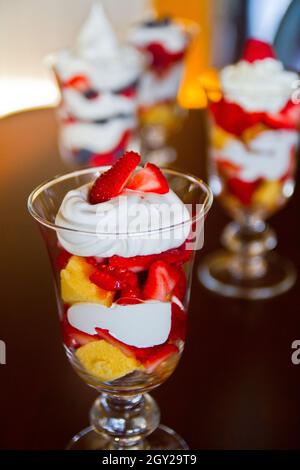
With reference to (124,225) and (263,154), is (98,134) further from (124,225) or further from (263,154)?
(124,225)

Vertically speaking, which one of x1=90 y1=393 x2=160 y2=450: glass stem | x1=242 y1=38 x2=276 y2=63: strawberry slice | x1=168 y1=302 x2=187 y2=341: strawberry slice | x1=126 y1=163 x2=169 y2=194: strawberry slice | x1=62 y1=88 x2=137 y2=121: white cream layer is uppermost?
x1=126 y1=163 x2=169 y2=194: strawberry slice

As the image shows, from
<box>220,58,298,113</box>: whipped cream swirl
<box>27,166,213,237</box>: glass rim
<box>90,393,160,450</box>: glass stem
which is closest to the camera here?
<box>27,166,213,237</box>: glass rim

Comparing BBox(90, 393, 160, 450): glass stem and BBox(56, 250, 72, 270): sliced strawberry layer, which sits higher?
BBox(56, 250, 72, 270): sliced strawberry layer

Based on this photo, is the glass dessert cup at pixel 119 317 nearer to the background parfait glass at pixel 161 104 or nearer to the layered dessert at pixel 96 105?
the layered dessert at pixel 96 105

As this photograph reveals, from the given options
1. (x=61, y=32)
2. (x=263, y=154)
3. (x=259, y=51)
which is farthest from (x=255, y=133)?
(x=61, y=32)

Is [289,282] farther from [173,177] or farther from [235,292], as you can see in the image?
[173,177]

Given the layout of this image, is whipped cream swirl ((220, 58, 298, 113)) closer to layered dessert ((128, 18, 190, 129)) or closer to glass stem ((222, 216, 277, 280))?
glass stem ((222, 216, 277, 280))

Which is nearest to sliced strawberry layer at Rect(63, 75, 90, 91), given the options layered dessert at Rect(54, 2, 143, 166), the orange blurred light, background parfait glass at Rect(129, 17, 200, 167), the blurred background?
layered dessert at Rect(54, 2, 143, 166)
